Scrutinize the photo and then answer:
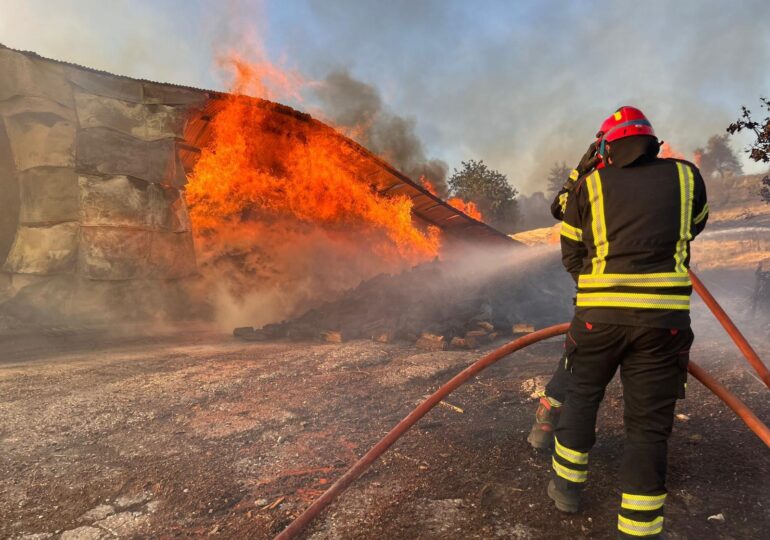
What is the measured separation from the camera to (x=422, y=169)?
26234 mm

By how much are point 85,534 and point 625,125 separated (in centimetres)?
368

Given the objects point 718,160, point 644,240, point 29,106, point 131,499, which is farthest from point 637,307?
point 718,160

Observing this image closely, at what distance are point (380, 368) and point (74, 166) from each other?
21.6 feet

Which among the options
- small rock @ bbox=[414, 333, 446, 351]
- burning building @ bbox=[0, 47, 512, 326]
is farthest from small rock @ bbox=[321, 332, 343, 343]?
burning building @ bbox=[0, 47, 512, 326]

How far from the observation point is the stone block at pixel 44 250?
7.23 m

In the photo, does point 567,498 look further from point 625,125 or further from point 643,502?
point 625,125

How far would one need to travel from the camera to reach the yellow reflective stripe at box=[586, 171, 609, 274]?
2338mm

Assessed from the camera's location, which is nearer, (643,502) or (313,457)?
(643,502)

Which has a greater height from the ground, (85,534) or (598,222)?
(598,222)

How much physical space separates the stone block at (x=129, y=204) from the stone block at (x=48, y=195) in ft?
0.58

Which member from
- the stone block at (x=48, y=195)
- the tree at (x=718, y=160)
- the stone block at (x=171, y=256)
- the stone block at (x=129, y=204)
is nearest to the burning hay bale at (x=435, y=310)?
the stone block at (x=171, y=256)

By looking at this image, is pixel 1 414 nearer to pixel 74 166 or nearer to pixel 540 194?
pixel 74 166

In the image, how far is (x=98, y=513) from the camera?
2465 mm

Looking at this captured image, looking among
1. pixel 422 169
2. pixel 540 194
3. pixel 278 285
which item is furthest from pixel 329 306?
pixel 540 194
